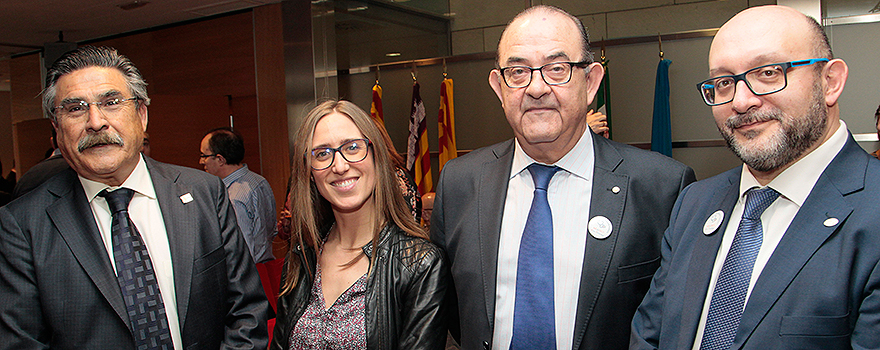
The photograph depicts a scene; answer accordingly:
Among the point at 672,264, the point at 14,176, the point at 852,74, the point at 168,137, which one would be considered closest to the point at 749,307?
the point at 672,264

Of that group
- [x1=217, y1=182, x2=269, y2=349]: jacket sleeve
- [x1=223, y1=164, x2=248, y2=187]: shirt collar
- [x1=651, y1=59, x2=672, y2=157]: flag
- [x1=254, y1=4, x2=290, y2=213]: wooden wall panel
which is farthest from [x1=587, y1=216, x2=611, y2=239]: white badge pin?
[x1=254, y1=4, x2=290, y2=213]: wooden wall panel

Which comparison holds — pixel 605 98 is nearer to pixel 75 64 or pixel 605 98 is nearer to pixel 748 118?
pixel 748 118

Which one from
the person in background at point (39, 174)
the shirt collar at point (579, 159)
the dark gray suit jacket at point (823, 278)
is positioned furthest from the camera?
the person in background at point (39, 174)

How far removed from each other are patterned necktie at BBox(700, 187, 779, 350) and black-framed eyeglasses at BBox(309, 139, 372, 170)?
104cm

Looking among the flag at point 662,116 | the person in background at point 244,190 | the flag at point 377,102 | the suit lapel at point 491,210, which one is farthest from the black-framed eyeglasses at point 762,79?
the flag at point 377,102

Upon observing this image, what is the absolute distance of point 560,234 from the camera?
61.7 inches

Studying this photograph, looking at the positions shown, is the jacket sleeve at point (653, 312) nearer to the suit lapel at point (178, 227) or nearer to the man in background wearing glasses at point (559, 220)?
the man in background wearing glasses at point (559, 220)

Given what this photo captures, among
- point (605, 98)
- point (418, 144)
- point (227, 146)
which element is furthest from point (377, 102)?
point (605, 98)

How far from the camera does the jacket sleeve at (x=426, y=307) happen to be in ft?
5.32

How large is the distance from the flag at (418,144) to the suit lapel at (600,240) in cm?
389

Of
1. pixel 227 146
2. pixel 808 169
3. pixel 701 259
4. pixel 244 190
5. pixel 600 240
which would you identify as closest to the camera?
pixel 808 169

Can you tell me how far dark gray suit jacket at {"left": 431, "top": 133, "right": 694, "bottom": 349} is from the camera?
1490 millimetres

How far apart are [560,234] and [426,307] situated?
44 centimetres

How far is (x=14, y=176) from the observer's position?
291 inches
